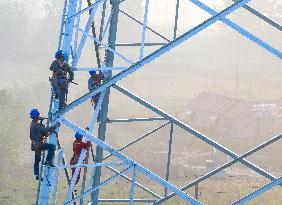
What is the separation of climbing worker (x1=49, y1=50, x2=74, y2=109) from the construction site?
19 mm

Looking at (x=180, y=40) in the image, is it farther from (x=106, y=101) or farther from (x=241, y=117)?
(x=241, y=117)

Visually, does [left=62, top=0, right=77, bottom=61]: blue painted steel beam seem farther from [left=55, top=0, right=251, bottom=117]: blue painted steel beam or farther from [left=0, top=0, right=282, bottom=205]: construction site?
[left=55, top=0, right=251, bottom=117]: blue painted steel beam

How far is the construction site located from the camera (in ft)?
24.5

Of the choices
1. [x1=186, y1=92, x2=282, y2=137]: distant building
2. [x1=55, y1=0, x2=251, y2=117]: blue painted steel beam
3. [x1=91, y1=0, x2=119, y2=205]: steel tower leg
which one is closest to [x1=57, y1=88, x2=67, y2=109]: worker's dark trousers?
[x1=55, y1=0, x2=251, y2=117]: blue painted steel beam

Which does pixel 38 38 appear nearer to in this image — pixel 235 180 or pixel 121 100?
pixel 121 100

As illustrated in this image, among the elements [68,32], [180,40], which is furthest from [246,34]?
[68,32]

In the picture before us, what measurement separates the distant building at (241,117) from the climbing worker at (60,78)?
29021 mm

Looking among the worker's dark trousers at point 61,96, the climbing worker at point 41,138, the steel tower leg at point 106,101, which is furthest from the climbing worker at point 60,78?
the steel tower leg at point 106,101

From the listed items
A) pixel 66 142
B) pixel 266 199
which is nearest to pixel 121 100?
pixel 66 142

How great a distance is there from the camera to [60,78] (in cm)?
793

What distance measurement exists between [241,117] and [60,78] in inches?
1161

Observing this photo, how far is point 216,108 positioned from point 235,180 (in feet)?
37.7

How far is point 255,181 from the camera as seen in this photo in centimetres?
2683

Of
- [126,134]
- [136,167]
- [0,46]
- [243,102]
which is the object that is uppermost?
[0,46]
